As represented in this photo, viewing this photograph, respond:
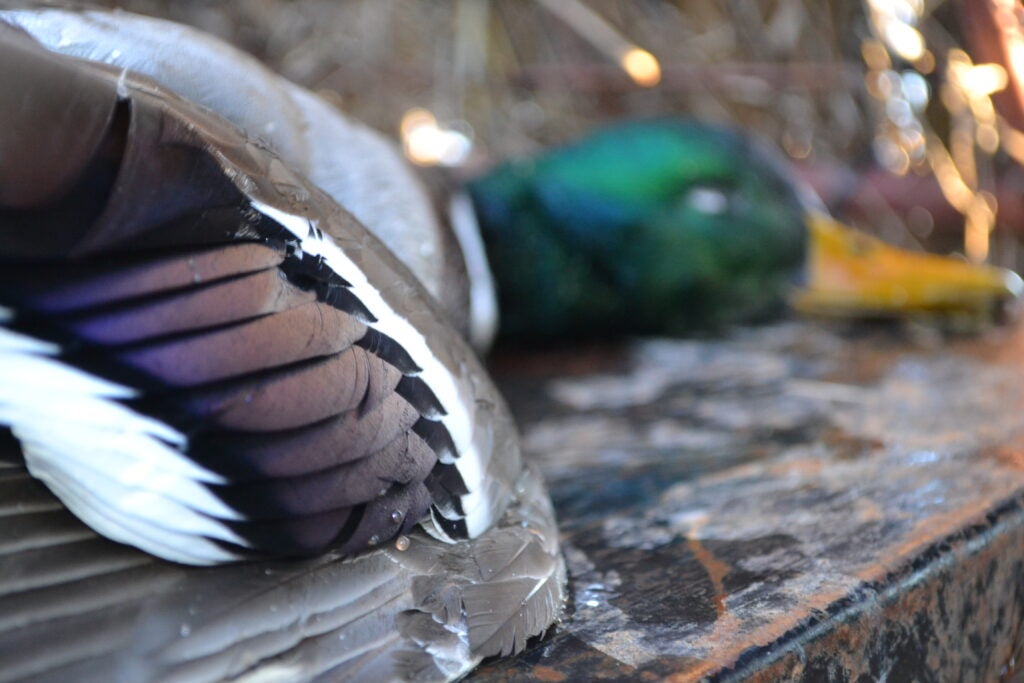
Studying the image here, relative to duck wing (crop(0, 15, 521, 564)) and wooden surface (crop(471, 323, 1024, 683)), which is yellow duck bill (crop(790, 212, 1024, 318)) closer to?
wooden surface (crop(471, 323, 1024, 683))

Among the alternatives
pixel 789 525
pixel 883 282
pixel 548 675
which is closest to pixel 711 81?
pixel 883 282

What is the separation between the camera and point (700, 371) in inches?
57.6

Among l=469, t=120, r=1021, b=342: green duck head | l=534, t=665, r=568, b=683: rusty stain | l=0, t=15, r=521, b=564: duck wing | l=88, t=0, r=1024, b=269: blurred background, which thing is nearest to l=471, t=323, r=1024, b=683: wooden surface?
l=534, t=665, r=568, b=683: rusty stain

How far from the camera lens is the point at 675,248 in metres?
1.61

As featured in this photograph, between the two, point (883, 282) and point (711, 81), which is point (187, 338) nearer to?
point (883, 282)

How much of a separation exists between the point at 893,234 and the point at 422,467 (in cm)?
225

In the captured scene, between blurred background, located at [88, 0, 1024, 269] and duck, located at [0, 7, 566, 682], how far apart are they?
1.53m

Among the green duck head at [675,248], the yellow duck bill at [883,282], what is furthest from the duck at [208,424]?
the yellow duck bill at [883,282]

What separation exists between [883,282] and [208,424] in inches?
57.7

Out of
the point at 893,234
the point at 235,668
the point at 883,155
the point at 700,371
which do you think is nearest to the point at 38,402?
the point at 235,668

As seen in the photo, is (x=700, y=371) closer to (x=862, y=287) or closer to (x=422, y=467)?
(x=862, y=287)

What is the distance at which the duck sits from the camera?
41 centimetres

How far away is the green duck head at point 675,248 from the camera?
156 cm

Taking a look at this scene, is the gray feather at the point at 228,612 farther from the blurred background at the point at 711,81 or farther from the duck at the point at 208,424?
the blurred background at the point at 711,81
